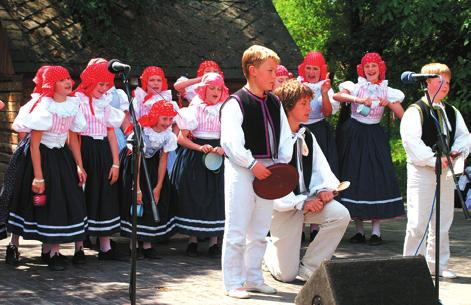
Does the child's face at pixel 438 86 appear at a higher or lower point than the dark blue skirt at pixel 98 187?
higher

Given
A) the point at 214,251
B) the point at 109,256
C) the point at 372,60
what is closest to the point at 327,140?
the point at 372,60

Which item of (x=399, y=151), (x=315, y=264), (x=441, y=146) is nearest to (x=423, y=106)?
(x=441, y=146)

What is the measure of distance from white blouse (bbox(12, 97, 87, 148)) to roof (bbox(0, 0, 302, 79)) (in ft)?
14.6

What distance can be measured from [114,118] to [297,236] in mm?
2067

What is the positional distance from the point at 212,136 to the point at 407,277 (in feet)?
11.7

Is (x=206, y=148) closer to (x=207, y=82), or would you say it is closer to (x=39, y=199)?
(x=207, y=82)

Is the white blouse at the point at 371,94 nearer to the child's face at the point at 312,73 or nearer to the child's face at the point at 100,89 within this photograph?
the child's face at the point at 312,73

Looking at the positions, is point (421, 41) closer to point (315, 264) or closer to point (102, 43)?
point (102, 43)

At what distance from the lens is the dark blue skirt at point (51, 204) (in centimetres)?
780

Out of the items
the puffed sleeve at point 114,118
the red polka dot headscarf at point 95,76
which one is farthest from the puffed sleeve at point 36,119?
the puffed sleeve at point 114,118

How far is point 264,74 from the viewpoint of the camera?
270 inches

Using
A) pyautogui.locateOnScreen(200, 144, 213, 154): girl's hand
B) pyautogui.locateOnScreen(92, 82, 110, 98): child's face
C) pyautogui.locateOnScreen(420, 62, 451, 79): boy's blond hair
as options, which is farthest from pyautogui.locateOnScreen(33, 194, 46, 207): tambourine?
pyautogui.locateOnScreen(420, 62, 451, 79): boy's blond hair

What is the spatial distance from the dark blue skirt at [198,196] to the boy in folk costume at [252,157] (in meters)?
1.76

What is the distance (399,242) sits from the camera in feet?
32.2
